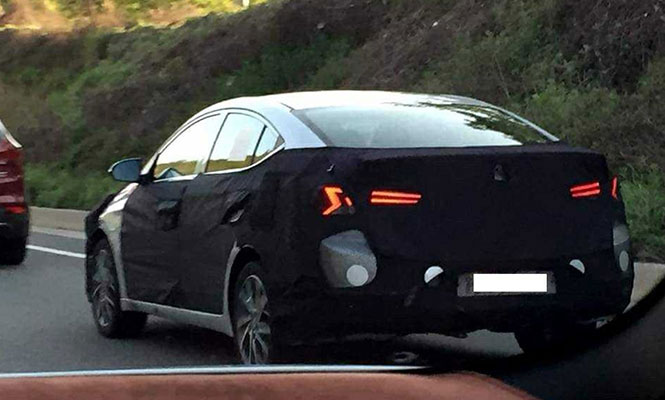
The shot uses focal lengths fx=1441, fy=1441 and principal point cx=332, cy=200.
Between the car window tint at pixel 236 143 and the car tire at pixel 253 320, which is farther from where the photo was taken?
the car window tint at pixel 236 143

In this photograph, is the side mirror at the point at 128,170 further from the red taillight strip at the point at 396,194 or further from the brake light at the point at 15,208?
the brake light at the point at 15,208

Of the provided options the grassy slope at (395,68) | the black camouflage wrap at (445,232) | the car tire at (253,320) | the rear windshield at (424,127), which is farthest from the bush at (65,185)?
the black camouflage wrap at (445,232)

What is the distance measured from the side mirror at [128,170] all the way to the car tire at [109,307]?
0.64 meters

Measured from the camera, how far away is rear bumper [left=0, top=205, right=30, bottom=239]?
11227mm

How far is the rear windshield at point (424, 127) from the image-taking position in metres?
5.47

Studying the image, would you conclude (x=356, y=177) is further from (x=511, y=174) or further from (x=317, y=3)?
(x=317, y=3)

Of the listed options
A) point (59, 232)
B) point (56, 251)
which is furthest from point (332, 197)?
point (59, 232)

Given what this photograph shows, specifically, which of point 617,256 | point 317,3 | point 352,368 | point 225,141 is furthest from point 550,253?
point 317,3

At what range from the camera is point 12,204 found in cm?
1120

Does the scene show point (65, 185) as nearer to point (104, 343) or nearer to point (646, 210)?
point (104, 343)

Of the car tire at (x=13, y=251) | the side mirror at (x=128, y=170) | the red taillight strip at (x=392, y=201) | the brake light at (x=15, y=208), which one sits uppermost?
the red taillight strip at (x=392, y=201)

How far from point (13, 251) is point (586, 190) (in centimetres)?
730

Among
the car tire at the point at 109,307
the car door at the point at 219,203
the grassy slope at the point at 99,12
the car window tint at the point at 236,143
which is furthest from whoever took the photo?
the grassy slope at the point at 99,12

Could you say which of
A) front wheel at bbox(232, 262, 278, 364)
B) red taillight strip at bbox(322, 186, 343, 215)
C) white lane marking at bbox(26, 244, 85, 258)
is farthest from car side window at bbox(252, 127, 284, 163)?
white lane marking at bbox(26, 244, 85, 258)
